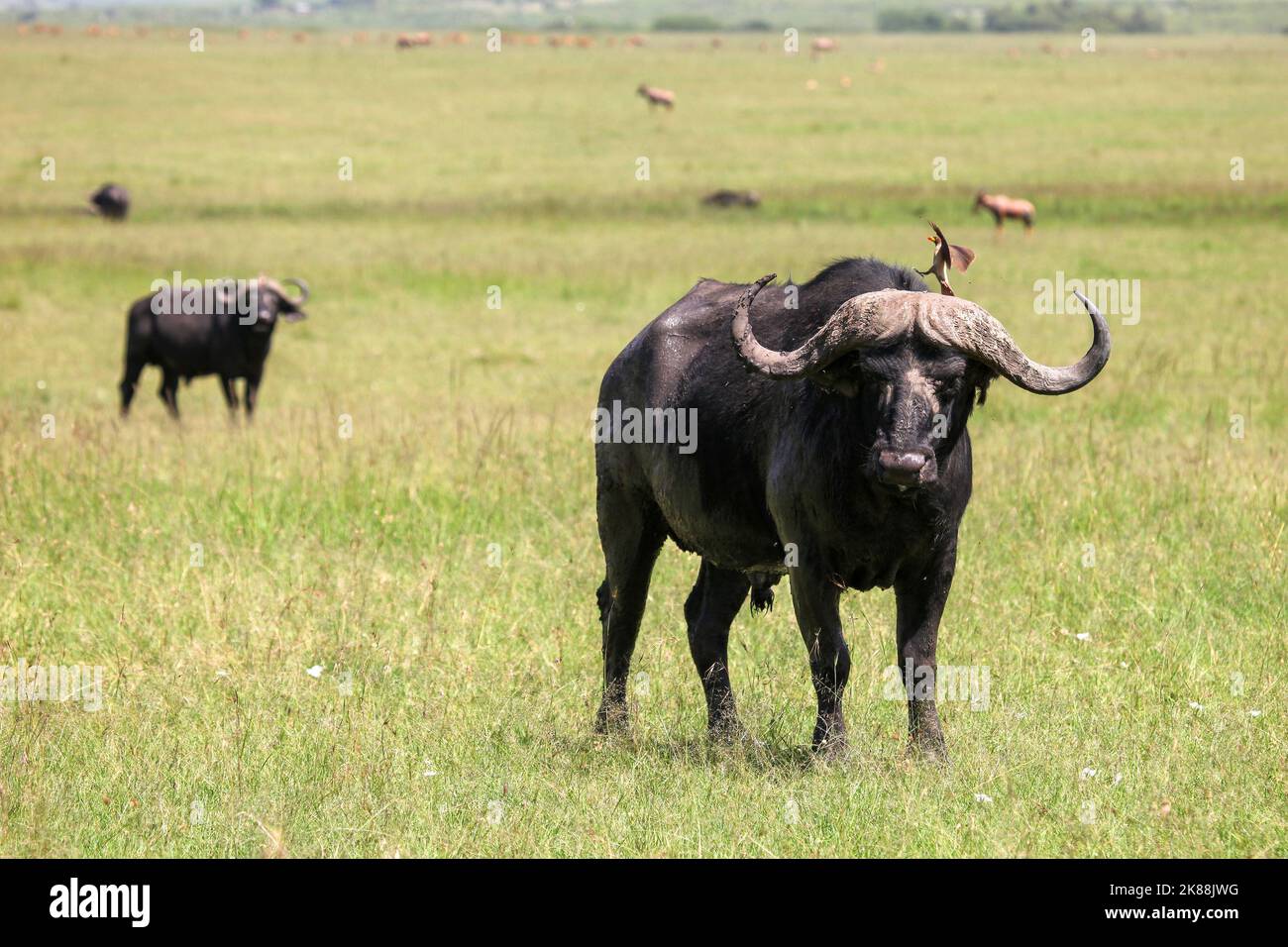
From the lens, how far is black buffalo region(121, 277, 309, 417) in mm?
18734

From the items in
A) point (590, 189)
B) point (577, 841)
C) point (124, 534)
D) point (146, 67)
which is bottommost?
point (577, 841)

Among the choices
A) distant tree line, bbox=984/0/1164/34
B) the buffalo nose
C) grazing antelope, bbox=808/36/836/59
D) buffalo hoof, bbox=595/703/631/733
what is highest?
distant tree line, bbox=984/0/1164/34

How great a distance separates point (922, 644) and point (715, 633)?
1.06m

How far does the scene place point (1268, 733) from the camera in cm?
645

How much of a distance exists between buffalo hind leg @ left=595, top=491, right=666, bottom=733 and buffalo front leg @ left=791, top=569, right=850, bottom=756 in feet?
4.03

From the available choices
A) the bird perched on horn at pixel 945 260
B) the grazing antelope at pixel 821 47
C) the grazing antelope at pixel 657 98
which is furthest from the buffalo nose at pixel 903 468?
the grazing antelope at pixel 821 47

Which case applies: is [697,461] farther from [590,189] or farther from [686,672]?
[590,189]

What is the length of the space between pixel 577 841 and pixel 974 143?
155 feet

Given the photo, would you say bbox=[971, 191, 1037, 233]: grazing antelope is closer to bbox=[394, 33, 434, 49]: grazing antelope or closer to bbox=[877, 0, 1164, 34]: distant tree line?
bbox=[394, 33, 434, 49]: grazing antelope

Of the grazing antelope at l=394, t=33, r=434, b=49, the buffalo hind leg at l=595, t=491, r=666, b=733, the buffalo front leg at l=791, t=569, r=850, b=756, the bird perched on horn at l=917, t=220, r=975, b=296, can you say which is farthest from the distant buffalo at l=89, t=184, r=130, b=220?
the grazing antelope at l=394, t=33, r=434, b=49

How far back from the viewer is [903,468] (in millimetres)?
5578

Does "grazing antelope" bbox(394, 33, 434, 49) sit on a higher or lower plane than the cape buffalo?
higher

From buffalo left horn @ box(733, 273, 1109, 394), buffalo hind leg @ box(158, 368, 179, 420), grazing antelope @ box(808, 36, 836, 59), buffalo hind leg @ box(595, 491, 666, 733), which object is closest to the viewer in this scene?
buffalo left horn @ box(733, 273, 1109, 394)

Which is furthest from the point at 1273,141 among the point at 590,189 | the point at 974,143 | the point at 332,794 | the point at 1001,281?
the point at 332,794
